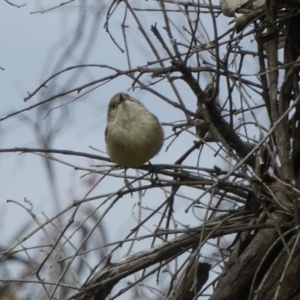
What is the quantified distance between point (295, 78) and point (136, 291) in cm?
125

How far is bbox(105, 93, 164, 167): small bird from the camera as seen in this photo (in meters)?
3.18

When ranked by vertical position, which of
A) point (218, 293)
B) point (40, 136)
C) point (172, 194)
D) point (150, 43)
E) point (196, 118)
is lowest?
point (218, 293)

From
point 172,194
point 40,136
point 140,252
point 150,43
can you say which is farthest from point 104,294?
point 40,136

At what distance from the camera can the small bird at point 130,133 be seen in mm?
3180

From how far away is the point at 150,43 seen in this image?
8.80ft

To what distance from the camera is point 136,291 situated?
331 centimetres

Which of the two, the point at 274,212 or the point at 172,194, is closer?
the point at 274,212

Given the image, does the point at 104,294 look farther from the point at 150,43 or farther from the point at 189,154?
the point at 150,43

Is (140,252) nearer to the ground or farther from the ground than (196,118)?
nearer to the ground

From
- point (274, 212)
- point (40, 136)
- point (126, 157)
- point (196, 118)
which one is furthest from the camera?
point (40, 136)

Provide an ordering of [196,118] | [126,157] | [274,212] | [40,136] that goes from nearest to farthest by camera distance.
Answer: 1. [274,212]
2. [196,118]
3. [126,157]
4. [40,136]

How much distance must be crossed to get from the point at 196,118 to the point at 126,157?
52cm

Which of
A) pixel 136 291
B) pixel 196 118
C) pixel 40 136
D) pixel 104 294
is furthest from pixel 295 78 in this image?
pixel 40 136

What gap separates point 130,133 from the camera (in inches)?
130
